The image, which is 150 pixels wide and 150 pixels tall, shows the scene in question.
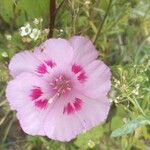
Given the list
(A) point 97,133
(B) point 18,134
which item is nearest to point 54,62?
(A) point 97,133

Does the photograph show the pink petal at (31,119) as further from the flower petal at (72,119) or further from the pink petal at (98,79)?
the pink petal at (98,79)

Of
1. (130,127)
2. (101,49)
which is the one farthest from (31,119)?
(101,49)

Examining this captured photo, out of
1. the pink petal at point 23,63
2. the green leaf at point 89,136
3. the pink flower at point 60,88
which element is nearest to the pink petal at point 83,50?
the pink flower at point 60,88

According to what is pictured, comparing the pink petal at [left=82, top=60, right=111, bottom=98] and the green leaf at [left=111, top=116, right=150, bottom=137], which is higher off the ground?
the pink petal at [left=82, top=60, right=111, bottom=98]

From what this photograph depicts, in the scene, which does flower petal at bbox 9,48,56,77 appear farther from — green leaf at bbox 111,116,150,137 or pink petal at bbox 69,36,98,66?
green leaf at bbox 111,116,150,137

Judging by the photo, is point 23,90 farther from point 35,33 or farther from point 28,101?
point 35,33

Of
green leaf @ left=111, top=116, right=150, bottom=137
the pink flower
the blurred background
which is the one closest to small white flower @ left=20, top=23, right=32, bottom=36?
the blurred background

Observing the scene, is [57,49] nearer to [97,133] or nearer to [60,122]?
[60,122]
